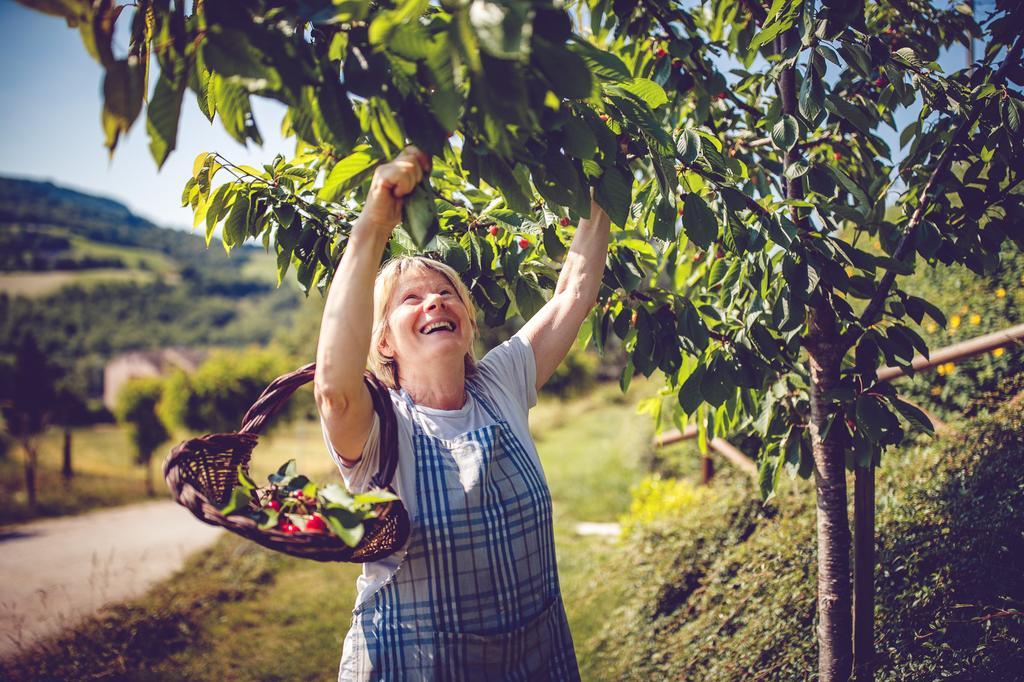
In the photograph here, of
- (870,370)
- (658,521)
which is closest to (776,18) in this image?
(870,370)

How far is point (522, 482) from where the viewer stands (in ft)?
5.09

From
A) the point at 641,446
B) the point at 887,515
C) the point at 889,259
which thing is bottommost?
the point at 641,446

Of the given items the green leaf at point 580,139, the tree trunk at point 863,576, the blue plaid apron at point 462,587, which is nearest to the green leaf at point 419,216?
the green leaf at point 580,139

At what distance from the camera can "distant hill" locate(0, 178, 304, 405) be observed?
67.7 meters

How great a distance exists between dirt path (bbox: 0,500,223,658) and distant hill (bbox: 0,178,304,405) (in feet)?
171

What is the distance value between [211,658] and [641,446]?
5302 mm

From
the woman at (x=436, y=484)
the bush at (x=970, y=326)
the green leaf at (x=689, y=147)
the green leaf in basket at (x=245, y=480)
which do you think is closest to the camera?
the woman at (x=436, y=484)

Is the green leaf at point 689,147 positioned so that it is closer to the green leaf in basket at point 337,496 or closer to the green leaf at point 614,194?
the green leaf at point 614,194

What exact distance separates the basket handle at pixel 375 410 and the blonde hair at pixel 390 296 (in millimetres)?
283

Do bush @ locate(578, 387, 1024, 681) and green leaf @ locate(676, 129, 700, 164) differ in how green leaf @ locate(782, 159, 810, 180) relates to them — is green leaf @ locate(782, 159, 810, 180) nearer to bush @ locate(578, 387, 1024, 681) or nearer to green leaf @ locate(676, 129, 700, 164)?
green leaf @ locate(676, 129, 700, 164)

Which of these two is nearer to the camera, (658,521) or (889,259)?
(889,259)

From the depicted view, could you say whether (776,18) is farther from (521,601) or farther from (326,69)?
(521,601)

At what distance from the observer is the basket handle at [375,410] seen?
1448mm

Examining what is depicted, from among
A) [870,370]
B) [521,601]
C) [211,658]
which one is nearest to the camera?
[521,601]
